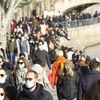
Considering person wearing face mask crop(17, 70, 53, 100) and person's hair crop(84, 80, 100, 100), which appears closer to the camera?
person's hair crop(84, 80, 100, 100)

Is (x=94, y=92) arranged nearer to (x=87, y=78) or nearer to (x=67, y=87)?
(x=87, y=78)

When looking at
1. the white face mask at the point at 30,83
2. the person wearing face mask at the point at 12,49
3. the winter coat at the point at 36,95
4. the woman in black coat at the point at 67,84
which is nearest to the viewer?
the winter coat at the point at 36,95

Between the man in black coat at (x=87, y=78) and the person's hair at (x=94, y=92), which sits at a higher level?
the person's hair at (x=94, y=92)

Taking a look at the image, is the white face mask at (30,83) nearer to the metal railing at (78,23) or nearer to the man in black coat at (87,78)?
the man in black coat at (87,78)

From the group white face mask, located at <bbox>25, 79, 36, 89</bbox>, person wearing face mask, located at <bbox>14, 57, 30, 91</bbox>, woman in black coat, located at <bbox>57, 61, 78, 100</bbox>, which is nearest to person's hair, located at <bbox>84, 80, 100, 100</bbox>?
white face mask, located at <bbox>25, 79, 36, 89</bbox>

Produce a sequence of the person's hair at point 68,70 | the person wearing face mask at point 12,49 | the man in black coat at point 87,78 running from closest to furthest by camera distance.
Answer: the man in black coat at point 87,78, the person's hair at point 68,70, the person wearing face mask at point 12,49

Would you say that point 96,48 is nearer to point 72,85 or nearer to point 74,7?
point 74,7

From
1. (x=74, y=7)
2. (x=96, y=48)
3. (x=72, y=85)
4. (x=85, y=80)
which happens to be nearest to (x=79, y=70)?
(x=72, y=85)

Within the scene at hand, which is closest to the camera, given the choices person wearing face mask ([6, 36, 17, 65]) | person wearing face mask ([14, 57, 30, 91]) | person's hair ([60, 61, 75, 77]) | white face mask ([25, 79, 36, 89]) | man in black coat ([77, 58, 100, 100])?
white face mask ([25, 79, 36, 89])

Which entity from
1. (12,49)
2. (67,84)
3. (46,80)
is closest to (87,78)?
(67,84)

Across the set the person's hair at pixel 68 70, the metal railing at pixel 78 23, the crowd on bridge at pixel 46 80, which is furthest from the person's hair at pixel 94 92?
the metal railing at pixel 78 23

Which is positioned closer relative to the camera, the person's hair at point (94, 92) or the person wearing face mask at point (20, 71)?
the person's hair at point (94, 92)

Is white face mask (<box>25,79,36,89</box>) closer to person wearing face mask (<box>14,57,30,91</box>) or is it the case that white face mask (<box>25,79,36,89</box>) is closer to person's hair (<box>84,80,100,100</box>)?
person wearing face mask (<box>14,57,30,91</box>)

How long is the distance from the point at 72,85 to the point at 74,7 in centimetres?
5184
